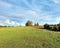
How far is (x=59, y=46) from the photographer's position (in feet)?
59.6

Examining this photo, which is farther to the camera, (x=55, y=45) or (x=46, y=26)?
(x=46, y=26)

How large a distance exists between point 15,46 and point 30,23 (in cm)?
3296

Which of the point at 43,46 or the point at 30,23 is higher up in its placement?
the point at 30,23

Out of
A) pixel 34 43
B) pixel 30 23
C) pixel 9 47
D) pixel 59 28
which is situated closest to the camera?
pixel 9 47

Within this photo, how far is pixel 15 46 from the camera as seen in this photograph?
1803cm

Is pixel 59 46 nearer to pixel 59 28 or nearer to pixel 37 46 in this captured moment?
pixel 37 46

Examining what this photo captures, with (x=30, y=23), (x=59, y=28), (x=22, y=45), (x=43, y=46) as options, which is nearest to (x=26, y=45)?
(x=22, y=45)

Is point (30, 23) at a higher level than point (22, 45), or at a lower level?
higher

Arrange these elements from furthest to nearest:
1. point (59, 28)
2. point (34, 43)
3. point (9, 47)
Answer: point (59, 28)
point (34, 43)
point (9, 47)

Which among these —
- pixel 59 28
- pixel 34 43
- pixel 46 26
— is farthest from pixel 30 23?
pixel 34 43

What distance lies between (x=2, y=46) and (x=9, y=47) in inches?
40.0

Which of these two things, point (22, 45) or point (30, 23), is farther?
point (30, 23)

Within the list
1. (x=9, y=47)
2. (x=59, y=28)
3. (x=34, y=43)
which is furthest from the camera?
(x=59, y=28)

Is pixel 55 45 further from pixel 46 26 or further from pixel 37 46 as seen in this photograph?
pixel 46 26
